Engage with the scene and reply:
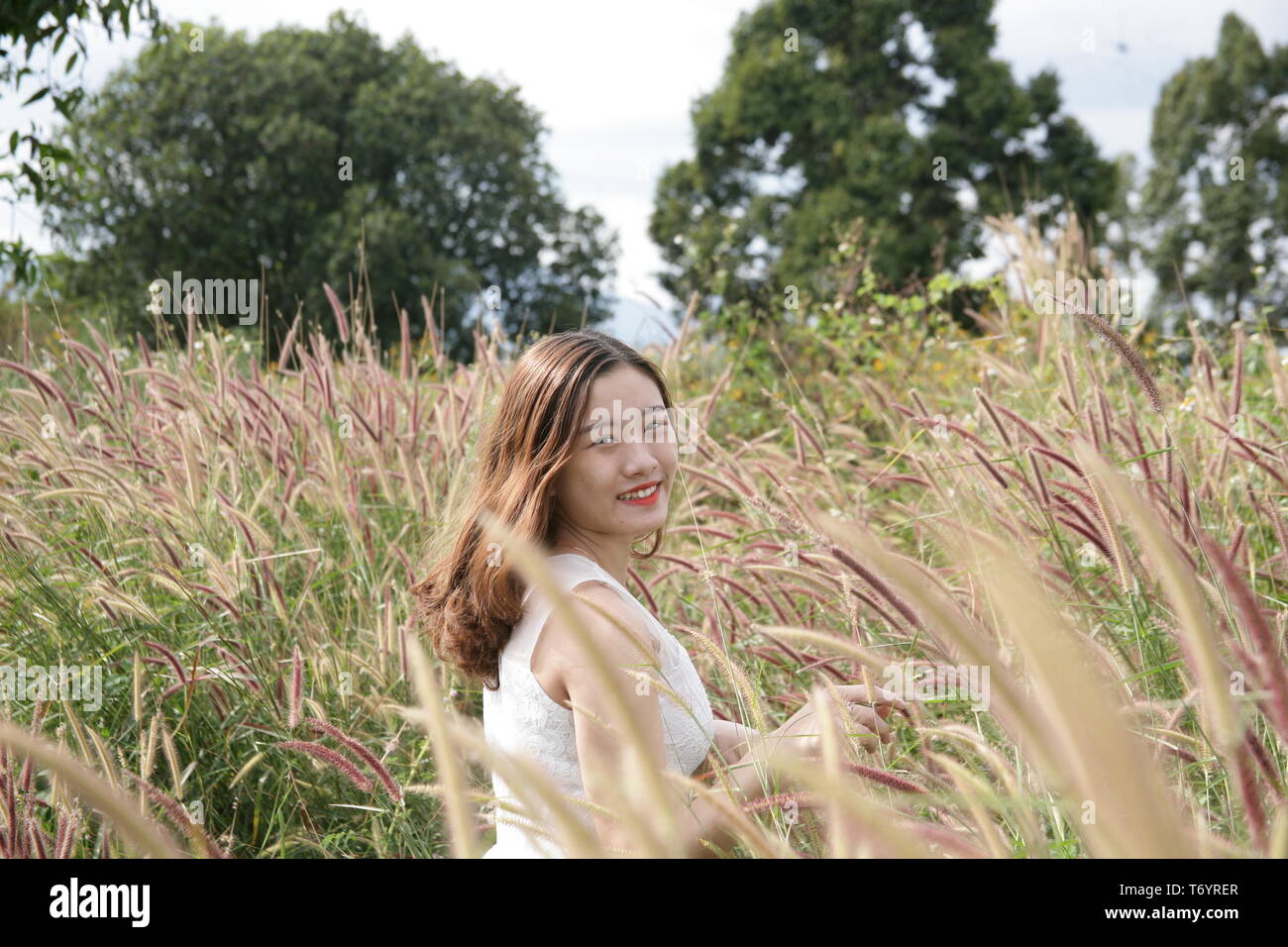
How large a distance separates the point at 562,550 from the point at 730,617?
76 cm

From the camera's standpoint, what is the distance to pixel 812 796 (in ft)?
3.52

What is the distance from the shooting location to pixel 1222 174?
24859mm

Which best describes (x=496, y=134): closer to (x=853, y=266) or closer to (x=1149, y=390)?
(x=853, y=266)

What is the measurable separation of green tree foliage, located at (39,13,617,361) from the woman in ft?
61.4

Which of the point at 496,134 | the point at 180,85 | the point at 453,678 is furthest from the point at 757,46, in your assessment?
the point at 453,678

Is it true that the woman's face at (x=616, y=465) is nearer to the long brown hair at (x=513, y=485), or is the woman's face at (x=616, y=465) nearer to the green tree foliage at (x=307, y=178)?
the long brown hair at (x=513, y=485)

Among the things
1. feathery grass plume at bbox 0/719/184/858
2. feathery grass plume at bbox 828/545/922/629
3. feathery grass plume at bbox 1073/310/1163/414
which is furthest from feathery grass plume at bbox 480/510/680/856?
feathery grass plume at bbox 1073/310/1163/414

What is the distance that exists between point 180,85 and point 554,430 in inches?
946

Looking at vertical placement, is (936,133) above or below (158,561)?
above

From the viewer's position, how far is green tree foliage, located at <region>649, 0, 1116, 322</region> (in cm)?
2089
